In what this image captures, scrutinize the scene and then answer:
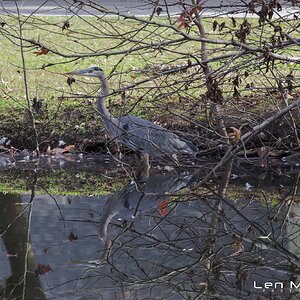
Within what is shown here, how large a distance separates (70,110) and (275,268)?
624 centimetres

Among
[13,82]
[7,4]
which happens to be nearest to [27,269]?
[13,82]

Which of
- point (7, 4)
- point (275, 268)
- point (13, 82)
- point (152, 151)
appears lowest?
point (275, 268)

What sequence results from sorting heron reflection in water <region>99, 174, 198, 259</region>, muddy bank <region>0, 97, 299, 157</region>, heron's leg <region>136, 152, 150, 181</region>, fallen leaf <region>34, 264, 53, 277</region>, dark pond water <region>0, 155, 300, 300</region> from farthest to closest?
muddy bank <region>0, 97, 299, 157</region>, heron's leg <region>136, 152, 150, 181</region>, heron reflection in water <region>99, 174, 198, 259</region>, fallen leaf <region>34, 264, 53, 277</region>, dark pond water <region>0, 155, 300, 300</region>

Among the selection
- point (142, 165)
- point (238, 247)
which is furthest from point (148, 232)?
point (142, 165)

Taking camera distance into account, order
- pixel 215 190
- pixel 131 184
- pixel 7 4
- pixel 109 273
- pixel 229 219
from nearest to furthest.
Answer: pixel 109 273 → pixel 229 219 → pixel 215 190 → pixel 131 184 → pixel 7 4

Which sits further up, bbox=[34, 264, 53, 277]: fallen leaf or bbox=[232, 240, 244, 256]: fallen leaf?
bbox=[232, 240, 244, 256]: fallen leaf

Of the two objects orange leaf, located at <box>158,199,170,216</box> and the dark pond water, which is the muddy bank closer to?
the dark pond water

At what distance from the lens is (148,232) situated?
8.09m

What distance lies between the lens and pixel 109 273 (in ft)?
22.3

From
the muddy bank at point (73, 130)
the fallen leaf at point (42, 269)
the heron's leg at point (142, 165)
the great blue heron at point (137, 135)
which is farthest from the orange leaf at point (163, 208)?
the muddy bank at point (73, 130)

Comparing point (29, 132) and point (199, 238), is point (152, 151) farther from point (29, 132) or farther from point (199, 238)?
point (199, 238)

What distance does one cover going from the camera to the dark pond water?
6.48 metres

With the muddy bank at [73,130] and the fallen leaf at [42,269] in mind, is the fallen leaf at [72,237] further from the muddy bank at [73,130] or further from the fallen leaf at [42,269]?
the muddy bank at [73,130]

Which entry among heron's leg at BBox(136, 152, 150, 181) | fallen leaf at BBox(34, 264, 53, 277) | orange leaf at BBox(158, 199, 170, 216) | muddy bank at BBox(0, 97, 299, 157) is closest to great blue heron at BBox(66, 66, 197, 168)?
heron's leg at BBox(136, 152, 150, 181)
